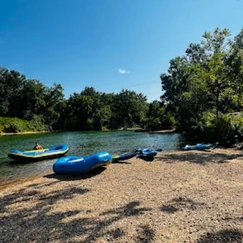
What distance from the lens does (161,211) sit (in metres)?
5.71

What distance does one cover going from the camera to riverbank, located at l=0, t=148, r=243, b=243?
183 inches

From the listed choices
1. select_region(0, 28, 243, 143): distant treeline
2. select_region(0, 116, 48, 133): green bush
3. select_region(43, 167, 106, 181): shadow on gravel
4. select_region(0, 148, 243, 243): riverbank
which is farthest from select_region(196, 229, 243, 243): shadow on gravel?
select_region(0, 116, 48, 133): green bush

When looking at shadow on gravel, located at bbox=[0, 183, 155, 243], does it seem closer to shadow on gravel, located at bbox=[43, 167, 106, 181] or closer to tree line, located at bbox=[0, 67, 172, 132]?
shadow on gravel, located at bbox=[43, 167, 106, 181]

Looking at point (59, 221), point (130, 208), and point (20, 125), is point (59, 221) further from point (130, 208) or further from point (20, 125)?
point (20, 125)

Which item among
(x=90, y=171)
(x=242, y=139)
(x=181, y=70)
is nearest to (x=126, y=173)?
(x=90, y=171)

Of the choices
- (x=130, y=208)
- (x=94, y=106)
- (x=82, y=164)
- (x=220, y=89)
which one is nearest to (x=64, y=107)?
(x=94, y=106)

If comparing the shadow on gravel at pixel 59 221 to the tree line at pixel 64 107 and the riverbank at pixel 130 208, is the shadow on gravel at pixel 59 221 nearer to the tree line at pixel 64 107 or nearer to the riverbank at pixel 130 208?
the riverbank at pixel 130 208

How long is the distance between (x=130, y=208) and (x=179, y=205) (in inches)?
50.8

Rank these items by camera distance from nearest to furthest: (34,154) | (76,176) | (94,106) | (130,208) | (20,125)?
1. (130,208)
2. (76,176)
3. (34,154)
4. (20,125)
5. (94,106)

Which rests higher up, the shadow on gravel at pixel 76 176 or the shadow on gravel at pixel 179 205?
the shadow on gravel at pixel 179 205

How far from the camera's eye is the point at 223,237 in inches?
169

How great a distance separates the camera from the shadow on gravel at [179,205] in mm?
5809

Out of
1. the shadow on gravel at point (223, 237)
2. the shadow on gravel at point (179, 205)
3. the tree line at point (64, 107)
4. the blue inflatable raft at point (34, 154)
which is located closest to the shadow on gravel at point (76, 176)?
the shadow on gravel at point (179, 205)

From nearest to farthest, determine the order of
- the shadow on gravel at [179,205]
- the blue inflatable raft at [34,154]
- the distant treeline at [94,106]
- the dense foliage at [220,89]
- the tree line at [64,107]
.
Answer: the shadow on gravel at [179,205], the blue inflatable raft at [34,154], the dense foliage at [220,89], the distant treeline at [94,106], the tree line at [64,107]
